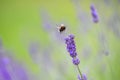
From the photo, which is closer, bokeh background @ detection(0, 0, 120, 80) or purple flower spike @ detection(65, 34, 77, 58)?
purple flower spike @ detection(65, 34, 77, 58)

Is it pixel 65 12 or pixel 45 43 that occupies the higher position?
pixel 65 12

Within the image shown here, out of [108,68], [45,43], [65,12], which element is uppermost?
[65,12]

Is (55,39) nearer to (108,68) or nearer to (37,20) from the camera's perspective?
(37,20)

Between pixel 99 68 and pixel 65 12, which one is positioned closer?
pixel 99 68

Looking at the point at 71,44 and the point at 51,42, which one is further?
the point at 51,42

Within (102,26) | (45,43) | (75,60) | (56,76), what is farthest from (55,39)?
(75,60)

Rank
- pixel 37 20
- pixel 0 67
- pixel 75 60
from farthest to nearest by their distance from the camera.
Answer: pixel 37 20 < pixel 0 67 < pixel 75 60

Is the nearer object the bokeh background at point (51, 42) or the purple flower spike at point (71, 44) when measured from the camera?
the purple flower spike at point (71, 44)

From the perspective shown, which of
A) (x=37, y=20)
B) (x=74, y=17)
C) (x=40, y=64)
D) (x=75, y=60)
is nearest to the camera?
(x=75, y=60)
